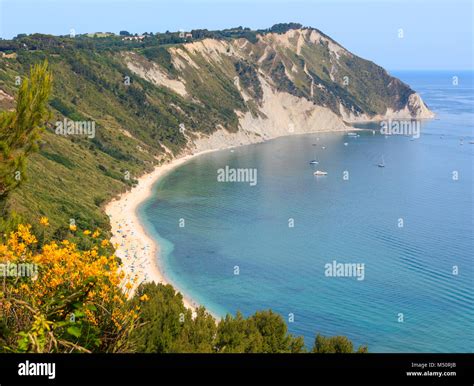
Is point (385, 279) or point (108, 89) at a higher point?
point (108, 89)

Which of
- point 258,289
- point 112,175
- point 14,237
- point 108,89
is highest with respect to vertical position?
point 108,89

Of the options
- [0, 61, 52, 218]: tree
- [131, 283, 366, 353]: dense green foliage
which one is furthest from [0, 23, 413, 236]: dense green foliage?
[0, 61, 52, 218]: tree

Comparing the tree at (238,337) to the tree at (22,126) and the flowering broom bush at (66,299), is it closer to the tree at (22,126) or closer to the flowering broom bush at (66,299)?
the tree at (22,126)

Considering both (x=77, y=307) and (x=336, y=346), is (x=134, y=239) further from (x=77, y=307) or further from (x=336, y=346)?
(x=77, y=307)

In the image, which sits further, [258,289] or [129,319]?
[258,289]
